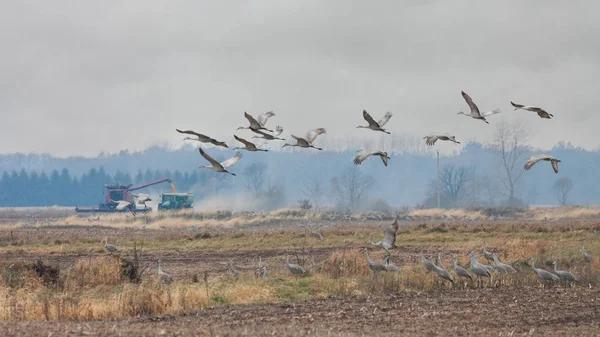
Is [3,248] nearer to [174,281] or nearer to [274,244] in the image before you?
[274,244]

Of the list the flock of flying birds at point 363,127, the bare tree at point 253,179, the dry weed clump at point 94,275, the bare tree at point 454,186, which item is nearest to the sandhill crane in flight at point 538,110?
the flock of flying birds at point 363,127

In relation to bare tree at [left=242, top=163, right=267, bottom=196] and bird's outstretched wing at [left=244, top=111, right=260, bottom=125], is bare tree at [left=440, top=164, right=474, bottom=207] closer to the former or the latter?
bare tree at [left=242, top=163, right=267, bottom=196]

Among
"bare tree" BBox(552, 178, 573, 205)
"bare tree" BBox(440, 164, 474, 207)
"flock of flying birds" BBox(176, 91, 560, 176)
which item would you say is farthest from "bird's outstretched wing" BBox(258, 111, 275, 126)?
"bare tree" BBox(552, 178, 573, 205)

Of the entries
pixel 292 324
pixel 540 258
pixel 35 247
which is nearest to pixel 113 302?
pixel 292 324

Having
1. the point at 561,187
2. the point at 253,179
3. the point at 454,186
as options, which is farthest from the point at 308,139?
the point at 561,187

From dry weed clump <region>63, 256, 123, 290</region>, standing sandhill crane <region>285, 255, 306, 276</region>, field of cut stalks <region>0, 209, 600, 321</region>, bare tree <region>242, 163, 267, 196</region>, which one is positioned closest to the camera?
field of cut stalks <region>0, 209, 600, 321</region>

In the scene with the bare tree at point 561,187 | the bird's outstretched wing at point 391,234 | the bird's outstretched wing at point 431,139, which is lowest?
the bird's outstretched wing at point 391,234

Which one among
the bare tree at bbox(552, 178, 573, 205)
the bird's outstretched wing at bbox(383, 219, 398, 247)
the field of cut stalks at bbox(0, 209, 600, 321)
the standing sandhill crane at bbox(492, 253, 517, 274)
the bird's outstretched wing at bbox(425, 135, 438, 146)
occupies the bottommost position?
the field of cut stalks at bbox(0, 209, 600, 321)

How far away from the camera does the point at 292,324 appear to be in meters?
19.4

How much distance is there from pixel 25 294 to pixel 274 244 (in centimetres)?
2778

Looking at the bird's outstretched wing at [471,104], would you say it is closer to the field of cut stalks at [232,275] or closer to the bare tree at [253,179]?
the field of cut stalks at [232,275]

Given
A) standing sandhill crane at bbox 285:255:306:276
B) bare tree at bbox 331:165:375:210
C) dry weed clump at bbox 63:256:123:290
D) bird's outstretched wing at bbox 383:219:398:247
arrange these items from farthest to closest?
bare tree at bbox 331:165:375:210, standing sandhill crane at bbox 285:255:306:276, bird's outstretched wing at bbox 383:219:398:247, dry weed clump at bbox 63:256:123:290

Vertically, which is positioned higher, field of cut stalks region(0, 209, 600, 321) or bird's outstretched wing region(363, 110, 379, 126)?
bird's outstretched wing region(363, 110, 379, 126)

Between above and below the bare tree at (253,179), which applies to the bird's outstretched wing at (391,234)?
below
